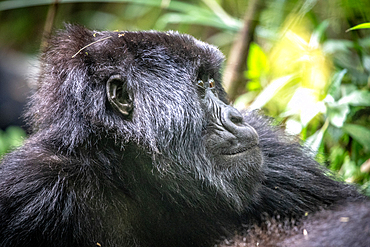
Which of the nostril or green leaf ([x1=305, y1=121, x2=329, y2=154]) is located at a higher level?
the nostril

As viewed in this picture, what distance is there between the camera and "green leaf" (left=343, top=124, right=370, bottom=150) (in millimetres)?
2975

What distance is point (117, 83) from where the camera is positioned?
2.28 metres

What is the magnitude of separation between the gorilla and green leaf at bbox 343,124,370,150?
2.33 ft

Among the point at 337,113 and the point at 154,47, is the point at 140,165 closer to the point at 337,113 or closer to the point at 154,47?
the point at 154,47

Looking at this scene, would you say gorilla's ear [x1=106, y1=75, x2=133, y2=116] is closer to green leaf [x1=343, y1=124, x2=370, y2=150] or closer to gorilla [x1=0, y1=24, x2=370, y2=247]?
gorilla [x1=0, y1=24, x2=370, y2=247]

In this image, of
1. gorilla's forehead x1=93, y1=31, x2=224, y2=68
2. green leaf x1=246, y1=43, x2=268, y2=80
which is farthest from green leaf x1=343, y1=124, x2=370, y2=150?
gorilla's forehead x1=93, y1=31, x2=224, y2=68

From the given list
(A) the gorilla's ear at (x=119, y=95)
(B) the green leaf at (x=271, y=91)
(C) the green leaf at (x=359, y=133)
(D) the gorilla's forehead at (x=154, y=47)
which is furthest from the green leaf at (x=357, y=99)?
(A) the gorilla's ear at (x=119, y=95)

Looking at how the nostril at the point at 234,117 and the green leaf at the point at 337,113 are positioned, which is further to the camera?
the green leaf at the point at 337,113

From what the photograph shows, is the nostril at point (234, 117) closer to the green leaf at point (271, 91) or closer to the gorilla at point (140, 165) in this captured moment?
the gorilla at point (140, 165)

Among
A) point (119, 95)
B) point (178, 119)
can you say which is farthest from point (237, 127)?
point (119, 95)

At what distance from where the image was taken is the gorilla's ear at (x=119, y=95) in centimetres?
225

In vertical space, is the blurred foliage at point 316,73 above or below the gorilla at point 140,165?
above

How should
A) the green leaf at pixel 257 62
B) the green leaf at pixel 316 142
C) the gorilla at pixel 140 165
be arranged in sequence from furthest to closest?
1. the green leaf at pixel 257 62
2. the green leaf at pixel 316 142
3. the gorilla at pixel 140 165

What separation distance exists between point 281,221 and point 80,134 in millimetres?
1433
